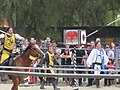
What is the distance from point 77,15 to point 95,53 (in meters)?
13.5

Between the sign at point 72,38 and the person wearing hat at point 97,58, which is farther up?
the sign at point 72,38

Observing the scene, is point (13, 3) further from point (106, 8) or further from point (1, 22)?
point (106, 8)

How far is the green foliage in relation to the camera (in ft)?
84.6

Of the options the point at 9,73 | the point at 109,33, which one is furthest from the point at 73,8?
the point at 9,73

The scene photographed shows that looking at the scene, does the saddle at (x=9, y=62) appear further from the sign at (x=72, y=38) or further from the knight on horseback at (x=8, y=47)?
the sign at (x=72, y=38)

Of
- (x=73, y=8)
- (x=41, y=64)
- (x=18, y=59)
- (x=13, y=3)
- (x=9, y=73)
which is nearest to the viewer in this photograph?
(x=9, y=73)

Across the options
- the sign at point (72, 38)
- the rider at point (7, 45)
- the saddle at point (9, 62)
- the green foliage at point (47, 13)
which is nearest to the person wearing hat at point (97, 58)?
the sign at point (72, 38)

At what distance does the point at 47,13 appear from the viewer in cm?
2622

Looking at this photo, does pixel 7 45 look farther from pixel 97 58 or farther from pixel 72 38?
pixel 72 38

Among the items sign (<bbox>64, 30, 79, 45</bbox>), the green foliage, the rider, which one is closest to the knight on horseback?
the rider

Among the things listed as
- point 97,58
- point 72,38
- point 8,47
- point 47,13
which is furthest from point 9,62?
point 47,13

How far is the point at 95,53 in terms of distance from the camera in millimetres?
14945

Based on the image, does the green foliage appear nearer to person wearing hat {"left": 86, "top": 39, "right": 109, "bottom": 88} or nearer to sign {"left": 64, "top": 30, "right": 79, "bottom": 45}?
sign {"left": 64, "top": 30, "right": 79, "bottom": 45}

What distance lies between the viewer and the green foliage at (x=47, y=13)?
2578 centimetres
